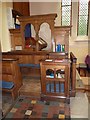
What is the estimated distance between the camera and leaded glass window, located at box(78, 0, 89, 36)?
553 centimetres

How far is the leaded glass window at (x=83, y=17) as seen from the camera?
5531 mm

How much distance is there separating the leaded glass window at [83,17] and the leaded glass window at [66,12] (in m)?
0.39

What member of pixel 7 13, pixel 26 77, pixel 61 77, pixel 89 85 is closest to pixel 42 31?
pixel 7 13

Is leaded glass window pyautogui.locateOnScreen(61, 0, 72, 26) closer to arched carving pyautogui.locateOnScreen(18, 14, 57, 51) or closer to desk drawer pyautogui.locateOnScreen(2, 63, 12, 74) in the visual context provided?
arched carving pyautogui.locateOnScreen(18, 14, 57, 51)

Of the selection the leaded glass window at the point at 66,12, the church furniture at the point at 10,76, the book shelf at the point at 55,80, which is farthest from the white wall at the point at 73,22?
the church furniture at the point at 10,76

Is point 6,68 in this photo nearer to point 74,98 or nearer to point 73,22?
point 74,98

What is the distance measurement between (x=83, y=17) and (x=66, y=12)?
69 cm

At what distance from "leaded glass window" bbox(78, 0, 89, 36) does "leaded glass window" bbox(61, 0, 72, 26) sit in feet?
1.26

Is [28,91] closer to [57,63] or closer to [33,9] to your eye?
[57,63]

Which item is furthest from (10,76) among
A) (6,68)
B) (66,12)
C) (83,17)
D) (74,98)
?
(83,17)

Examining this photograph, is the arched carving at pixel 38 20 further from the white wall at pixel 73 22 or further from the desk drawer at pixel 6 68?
the white wall at pixel 73 22

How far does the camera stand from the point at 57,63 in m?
2.53

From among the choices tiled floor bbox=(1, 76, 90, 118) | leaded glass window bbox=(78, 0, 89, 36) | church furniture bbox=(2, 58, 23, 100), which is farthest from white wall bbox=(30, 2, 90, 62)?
church furniture bbox=(2, 58, 23, 100)

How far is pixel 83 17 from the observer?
5676mm
